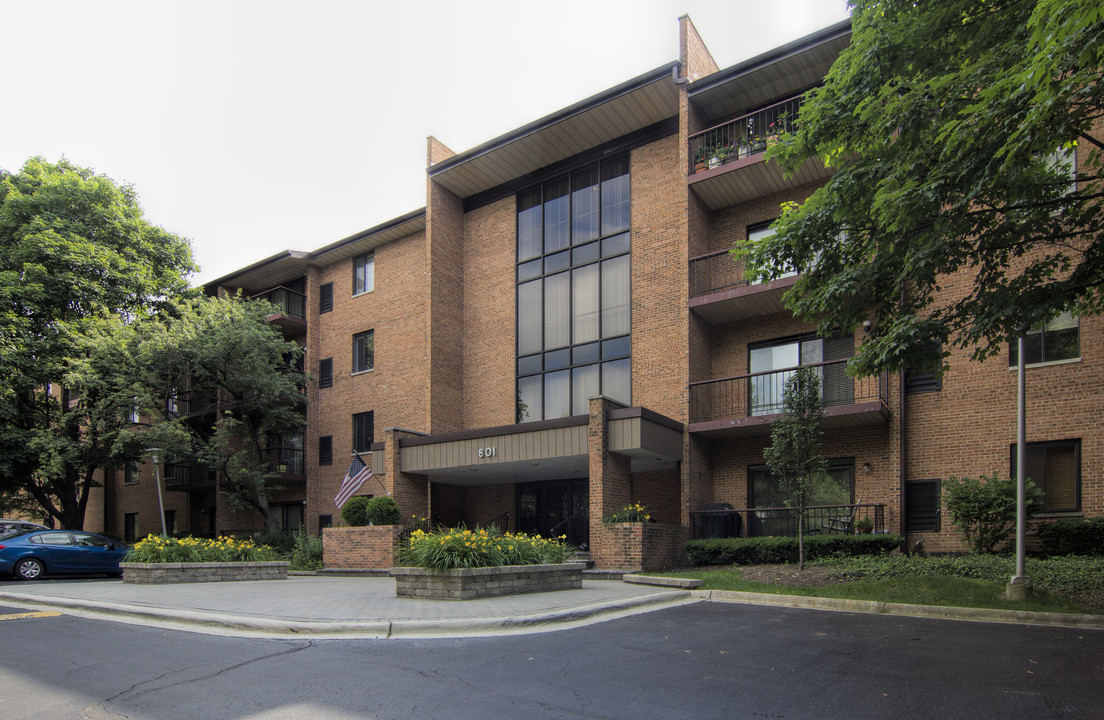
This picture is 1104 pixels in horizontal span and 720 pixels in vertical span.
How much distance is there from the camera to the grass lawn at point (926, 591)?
10.2 metres

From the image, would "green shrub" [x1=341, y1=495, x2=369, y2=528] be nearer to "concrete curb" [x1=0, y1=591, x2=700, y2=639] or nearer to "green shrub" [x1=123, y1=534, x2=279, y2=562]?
"green shrub" [x1=123, y1=534, x2=279, y2=562]

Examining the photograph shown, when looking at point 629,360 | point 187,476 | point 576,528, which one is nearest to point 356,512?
point 576,528

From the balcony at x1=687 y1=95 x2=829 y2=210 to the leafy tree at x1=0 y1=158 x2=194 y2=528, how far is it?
2006 cm

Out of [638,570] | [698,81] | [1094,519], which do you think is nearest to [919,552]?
[1094,519]

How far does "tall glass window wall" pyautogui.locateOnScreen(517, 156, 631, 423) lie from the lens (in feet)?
70.9

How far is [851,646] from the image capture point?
7820 mm

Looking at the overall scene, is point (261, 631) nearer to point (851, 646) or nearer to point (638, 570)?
point (851, 646)

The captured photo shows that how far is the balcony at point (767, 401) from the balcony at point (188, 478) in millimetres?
20971

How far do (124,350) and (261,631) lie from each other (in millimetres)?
19186

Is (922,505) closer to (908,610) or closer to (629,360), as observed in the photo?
(908,610)

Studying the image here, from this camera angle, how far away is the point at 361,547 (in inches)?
780

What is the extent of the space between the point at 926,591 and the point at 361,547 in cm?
1392

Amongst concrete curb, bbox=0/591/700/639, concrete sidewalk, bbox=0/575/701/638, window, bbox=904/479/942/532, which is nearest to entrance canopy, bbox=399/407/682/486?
concrete sidewalk, bbox=0/575/701/638

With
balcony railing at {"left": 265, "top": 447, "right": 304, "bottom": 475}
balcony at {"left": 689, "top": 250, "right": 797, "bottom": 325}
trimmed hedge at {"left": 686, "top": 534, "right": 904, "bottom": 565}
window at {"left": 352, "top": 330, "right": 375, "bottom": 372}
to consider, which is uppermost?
balcony at {"left": 689, "top": 250, "right": 797, "bottom": 325}
